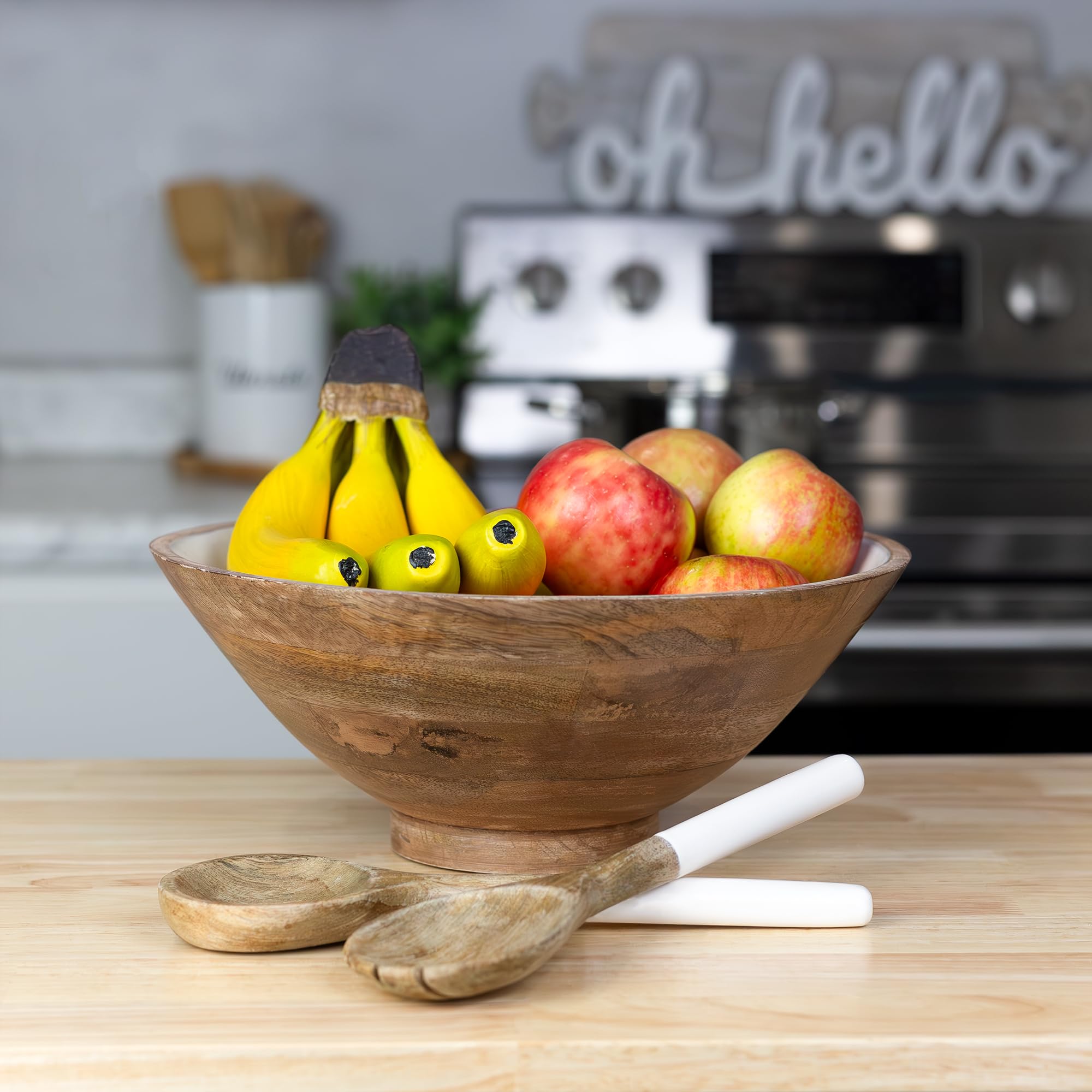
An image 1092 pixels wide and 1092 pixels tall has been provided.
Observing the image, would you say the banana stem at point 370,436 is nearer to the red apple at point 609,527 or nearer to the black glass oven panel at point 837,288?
Result: the red apple at point 609,527

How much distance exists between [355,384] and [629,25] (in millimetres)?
1356

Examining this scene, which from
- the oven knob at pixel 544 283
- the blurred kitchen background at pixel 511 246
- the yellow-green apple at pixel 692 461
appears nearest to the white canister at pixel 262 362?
the blurred kitchen background at pixel 511 246

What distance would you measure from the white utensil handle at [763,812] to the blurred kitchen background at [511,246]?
3.09 ft

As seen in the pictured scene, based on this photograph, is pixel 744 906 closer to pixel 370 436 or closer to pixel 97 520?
pixel 370 436

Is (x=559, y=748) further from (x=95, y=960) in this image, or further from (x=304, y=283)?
(x=304, y=283)

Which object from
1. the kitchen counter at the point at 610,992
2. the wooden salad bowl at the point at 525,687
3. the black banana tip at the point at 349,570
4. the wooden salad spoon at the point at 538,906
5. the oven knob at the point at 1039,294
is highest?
the oven knob at the point at 1039,294

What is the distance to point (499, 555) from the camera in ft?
1.61

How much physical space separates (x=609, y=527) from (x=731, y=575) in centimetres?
6

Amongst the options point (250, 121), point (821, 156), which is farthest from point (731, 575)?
point (250, 121)

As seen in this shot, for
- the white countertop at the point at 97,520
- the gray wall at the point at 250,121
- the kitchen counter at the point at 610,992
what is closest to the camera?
the kitchen counter at the point at 610,992

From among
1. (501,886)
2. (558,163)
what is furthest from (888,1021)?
(558,163)

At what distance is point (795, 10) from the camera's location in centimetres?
181

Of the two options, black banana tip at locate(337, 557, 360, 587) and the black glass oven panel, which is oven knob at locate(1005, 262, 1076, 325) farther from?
black banana tip at locate(337, 557, 360, 587)

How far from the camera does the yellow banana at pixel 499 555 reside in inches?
19.3
